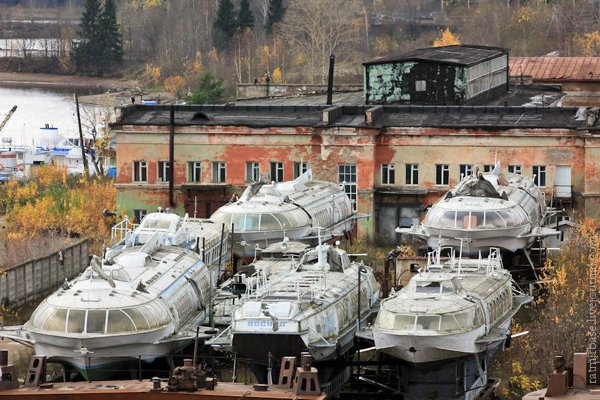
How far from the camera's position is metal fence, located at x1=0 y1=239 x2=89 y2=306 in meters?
62.1

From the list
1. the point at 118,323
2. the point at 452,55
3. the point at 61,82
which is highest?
the point at 452,55

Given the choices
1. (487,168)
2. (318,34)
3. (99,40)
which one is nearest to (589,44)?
(318,34)

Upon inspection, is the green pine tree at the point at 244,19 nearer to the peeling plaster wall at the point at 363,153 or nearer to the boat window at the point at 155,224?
the peeling plaster wall at the point at 363,153

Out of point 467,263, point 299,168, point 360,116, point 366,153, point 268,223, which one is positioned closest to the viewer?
point 467,263

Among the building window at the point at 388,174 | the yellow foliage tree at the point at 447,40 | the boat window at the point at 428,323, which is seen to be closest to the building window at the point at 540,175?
the building window at the point at 388,174

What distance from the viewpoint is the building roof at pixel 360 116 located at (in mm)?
73250

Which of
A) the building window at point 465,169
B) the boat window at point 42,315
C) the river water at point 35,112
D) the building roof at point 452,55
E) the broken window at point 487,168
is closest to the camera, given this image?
the boat window at point 42,315

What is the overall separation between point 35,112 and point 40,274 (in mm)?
73907

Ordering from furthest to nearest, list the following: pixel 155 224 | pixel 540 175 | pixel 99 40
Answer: pixel 99 40, pixel 540 175, pixel 155 224

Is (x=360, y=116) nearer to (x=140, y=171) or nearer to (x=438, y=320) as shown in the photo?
(x=140, y=171)

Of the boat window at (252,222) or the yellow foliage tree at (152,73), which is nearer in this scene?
the boat window at (252,222)

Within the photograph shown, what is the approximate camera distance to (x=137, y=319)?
50.9 meters

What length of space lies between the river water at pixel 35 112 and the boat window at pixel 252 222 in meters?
51.3

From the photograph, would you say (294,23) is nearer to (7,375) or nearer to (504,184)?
(504,184)
